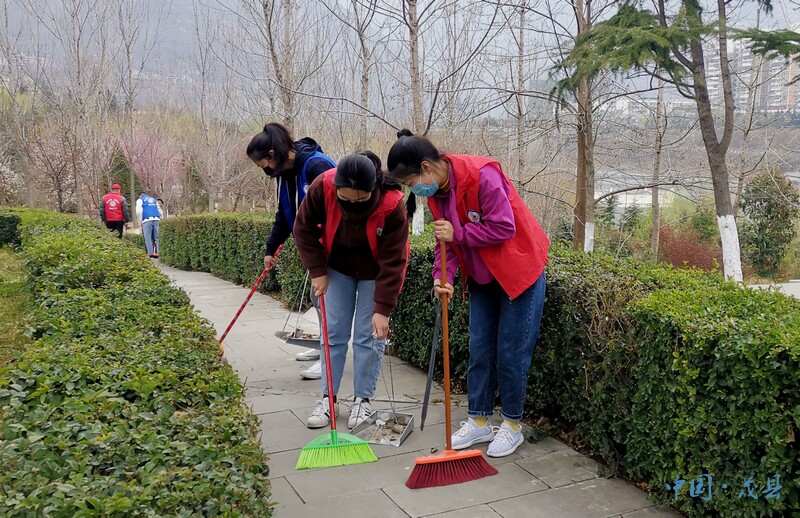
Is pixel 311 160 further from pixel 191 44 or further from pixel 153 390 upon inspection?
pixel 191 44

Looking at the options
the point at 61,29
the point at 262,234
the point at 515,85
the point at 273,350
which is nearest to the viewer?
the point at 273,350

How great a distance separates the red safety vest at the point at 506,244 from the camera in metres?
3.39

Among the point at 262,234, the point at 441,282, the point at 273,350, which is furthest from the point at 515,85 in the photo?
the point at 441,282

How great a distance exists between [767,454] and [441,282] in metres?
1.70

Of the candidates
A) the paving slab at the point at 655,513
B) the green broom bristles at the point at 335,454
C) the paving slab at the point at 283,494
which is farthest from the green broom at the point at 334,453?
the paving slab at the point at 655,513

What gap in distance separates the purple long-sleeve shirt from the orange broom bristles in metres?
0.91

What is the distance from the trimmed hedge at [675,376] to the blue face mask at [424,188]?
891 mm

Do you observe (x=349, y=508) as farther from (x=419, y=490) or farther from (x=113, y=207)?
(x=113, y=207)

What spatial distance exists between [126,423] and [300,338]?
11.2ft

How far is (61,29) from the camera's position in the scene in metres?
17.3

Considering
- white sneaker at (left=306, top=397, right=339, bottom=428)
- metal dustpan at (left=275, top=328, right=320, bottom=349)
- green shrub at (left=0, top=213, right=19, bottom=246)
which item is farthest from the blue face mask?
green shrub at (left=0, top=213, right=19, bottom=246)

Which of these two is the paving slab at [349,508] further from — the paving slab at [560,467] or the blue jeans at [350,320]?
the blue jeans at [350,320]

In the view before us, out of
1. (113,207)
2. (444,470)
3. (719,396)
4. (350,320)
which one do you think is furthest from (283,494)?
(113,207)

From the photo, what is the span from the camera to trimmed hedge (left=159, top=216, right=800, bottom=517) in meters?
2.43
